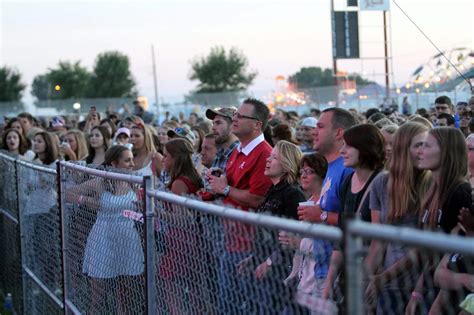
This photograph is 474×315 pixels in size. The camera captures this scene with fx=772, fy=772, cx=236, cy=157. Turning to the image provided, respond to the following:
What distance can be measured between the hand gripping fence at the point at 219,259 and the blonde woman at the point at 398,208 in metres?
0.01

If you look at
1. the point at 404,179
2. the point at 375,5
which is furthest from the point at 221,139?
the point at 375,5

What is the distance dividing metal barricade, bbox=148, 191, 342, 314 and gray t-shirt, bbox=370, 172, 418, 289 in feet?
1.42

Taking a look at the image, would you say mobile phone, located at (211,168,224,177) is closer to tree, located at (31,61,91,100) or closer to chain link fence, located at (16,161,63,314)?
chain link fence, located at (16,161,63,314)

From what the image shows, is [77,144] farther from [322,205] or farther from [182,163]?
[322,205]

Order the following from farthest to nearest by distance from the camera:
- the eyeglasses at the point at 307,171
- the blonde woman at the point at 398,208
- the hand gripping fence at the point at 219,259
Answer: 1. the eyeglasses at the point at 307,171
2. the blonde woman at the point at 398,208
3. the hand gripping fence at the point at 219,259

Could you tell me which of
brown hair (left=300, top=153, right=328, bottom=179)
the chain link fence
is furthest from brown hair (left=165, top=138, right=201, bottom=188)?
brown hair (left=300, top=153, right=328, bottom=179)

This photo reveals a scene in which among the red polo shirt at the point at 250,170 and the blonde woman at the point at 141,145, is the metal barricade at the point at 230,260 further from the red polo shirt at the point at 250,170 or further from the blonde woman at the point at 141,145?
the blonde woman at the point at 141,145

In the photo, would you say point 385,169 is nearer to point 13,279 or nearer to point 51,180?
point 51,180

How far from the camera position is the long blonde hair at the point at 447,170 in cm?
417

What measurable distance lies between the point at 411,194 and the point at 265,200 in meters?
1.27

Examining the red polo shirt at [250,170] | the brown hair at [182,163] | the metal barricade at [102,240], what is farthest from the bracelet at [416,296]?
the brown hair at [182,163]

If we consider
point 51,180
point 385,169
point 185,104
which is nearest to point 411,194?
point 385,169

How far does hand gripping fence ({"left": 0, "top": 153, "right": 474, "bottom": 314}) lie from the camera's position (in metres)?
2.63

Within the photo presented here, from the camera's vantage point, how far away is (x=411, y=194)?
439 cm
